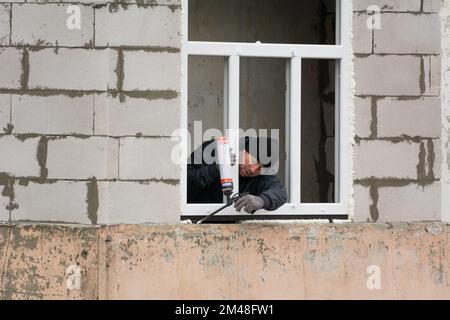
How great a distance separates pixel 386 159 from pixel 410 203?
1.06 feet

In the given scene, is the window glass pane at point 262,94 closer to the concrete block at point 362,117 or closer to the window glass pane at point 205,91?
the window glass pane at point 205,91

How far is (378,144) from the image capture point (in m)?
5.61

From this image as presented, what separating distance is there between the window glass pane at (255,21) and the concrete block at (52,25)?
6.07 feet

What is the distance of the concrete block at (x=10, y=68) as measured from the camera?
5348 millimetres

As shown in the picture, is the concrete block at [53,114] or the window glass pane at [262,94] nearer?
the concrete block at [53,114]

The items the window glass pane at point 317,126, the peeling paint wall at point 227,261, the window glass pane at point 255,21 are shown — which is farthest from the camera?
the window glass pane at point 255,21

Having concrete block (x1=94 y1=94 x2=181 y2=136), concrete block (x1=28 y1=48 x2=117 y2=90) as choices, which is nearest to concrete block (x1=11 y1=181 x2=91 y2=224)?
concrete block (x1=94 y1=94 x2=181 y2=136)

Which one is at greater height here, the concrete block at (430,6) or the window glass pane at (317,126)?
the concrete block at (430,6)

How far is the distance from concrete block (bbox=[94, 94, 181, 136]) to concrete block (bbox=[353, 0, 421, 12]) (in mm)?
1314

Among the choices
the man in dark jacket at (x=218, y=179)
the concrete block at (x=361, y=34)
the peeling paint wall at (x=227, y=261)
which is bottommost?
the peeling paint wall at (x=227, y=261)

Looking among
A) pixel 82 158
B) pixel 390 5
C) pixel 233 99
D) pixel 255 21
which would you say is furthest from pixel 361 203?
pixel 255 21

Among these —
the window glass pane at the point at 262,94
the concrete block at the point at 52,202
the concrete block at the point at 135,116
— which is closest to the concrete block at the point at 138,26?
the concrete block at the point at 135,116
